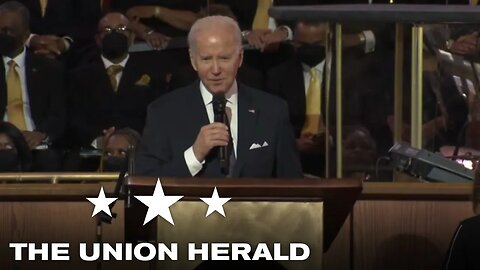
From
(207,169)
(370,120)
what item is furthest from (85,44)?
(207,169)

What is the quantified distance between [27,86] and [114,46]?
1.40ft

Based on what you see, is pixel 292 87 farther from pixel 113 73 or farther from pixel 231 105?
pixel 231 105

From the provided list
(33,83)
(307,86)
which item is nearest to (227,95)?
(307,86)

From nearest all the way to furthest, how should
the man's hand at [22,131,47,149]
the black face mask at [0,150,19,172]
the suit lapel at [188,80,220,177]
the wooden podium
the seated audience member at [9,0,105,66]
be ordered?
the wooden podium < the suit lapel at [188,80,220,177] < the black face mask at [0,150,19,172] < the man's hand at [22,131,47,149] < the seated audience member at [9,0,105,66]

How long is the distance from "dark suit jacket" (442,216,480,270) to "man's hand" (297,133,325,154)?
1.86 meters

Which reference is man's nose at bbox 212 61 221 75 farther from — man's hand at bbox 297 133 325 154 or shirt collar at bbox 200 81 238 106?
man's hand at bbox 297 133 325 154

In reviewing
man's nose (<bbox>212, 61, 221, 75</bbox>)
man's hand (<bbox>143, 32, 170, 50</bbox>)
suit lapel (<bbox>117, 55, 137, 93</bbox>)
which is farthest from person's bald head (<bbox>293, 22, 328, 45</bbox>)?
man's nose (<bbox>212, 61, 221, 75</bbox>)

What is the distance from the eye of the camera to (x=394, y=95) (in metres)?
4.71

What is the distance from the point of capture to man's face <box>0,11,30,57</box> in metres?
5.68

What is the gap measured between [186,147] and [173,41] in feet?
5.35

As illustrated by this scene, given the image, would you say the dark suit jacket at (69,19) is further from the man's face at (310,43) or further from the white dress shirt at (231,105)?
the white dress shirt at (231,105)

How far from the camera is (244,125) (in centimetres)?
411

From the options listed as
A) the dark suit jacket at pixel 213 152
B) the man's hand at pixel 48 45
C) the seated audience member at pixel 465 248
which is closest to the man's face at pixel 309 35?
the man's hand at pixel 48 45

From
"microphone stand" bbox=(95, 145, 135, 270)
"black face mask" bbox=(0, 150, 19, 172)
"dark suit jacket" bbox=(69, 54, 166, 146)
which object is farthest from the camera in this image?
"dark suit jacket" bbox=(69, 54, 166, 146)
